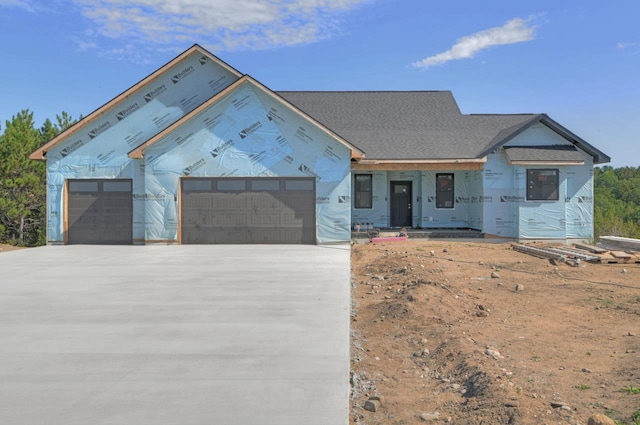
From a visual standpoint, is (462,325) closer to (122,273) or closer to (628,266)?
(122,273)

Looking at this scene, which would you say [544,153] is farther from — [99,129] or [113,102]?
[99,129]

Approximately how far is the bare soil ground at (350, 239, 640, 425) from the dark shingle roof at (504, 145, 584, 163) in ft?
27.1

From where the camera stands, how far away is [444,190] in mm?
22922

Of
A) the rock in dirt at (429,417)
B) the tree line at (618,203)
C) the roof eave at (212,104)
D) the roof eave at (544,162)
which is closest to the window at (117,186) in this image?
the roof eave at (212,104)

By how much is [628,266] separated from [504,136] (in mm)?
8161

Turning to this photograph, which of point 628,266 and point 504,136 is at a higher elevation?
point 504,136

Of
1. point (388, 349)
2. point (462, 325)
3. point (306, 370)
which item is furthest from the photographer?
point (462, 325)

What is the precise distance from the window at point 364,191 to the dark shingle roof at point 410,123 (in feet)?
4.88

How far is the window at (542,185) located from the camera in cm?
2039

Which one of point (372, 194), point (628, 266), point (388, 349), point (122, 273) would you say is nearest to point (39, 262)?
point (122, 273)

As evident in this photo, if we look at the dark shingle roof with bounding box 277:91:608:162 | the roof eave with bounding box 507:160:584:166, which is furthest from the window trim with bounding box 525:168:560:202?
the dark shingle roof with bounding box 277:91:608:162

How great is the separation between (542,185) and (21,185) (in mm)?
23186

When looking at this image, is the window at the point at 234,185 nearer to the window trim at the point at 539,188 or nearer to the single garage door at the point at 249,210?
the single garage door at the point at 249,210

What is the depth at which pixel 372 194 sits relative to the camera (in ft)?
75.3
